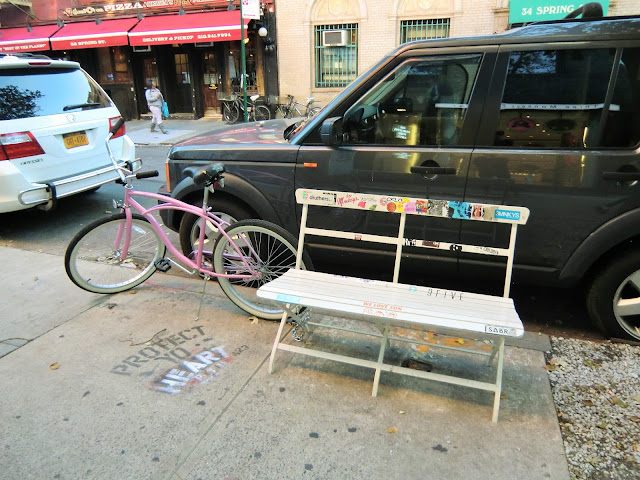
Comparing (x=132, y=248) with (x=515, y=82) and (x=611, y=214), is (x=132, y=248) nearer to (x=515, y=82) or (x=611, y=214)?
(x=515, y=82)

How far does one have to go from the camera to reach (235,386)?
9.14 ft

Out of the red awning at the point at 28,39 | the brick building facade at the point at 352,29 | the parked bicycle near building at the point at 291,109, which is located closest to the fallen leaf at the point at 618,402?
the brick building facade at the point at 352,29

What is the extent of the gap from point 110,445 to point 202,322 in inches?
48.2

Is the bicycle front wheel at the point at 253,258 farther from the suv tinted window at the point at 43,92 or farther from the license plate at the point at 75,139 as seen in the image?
the suv tinted window at the point at 43,92

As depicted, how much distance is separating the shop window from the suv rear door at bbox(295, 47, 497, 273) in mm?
17237

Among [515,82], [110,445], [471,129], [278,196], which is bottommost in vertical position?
[110,445]

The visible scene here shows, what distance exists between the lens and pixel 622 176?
2867 mm

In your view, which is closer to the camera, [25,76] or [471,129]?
[471,129]

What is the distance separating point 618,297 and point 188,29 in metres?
15.1

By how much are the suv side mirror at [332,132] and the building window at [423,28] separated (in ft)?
39.3

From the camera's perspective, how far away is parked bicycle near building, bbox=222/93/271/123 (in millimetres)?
15484

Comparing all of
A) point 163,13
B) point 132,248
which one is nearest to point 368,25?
point 163,13

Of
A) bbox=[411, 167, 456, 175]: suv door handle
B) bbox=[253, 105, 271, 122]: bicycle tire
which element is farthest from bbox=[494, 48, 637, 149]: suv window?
bbox=[253, 105, 271, 122]: bicycle tire

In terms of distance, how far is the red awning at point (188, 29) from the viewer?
14531 millimetres
